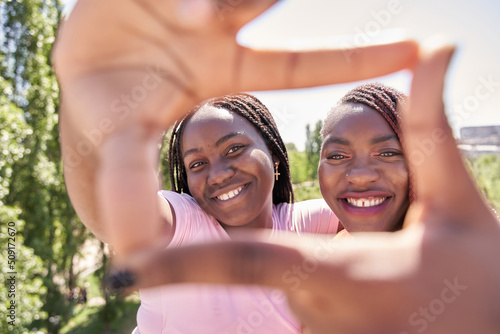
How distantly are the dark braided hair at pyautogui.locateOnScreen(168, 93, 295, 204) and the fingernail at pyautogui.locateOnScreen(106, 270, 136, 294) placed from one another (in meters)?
1.07

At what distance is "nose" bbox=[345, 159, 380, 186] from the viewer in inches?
48.4

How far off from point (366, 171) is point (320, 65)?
0.60m

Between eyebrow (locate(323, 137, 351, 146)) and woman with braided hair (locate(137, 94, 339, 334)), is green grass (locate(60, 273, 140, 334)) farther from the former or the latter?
eyebrow (locate(323, 137, 351, 146))

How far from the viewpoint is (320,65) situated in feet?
2.31

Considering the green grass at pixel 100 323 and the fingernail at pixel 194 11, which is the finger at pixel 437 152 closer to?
the fingernail at pixel 194 11

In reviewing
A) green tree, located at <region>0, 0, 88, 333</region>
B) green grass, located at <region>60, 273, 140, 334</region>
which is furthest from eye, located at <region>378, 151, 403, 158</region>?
green grass, located at <region>60, 273, 140, 334</region>

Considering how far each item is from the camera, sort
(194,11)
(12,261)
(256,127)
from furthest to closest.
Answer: (12,261) < (256,127) < (194,11)

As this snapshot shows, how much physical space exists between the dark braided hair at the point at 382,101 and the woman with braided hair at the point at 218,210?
1.00 ft

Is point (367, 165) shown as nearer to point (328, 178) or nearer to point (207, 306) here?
point (328, 178)

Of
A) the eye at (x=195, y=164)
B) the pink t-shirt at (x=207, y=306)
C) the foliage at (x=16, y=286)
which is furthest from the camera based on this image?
the foliage at (x=16, y=286)

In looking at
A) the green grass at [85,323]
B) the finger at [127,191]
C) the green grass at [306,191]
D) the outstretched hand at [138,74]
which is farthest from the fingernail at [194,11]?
the green grass at [85,323]

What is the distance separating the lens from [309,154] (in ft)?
6.23

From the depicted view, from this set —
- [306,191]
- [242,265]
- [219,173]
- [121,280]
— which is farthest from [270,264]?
[306,191]

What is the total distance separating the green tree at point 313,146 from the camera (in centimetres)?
170
